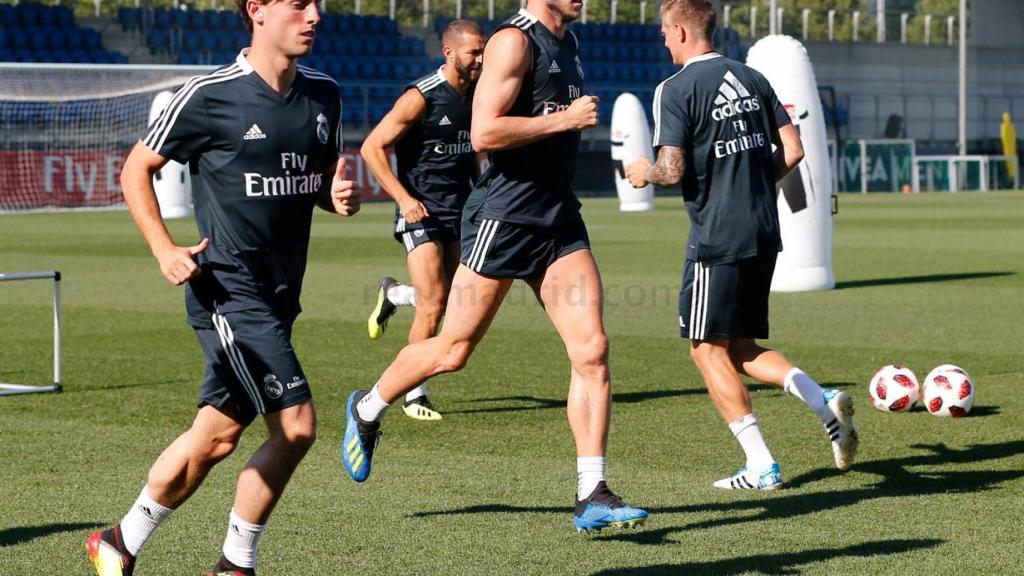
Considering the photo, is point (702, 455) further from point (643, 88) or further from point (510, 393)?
point (643, 88)

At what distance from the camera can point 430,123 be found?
9.57 meters

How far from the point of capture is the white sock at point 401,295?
10.3m

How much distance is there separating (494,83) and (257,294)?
168 centimetres

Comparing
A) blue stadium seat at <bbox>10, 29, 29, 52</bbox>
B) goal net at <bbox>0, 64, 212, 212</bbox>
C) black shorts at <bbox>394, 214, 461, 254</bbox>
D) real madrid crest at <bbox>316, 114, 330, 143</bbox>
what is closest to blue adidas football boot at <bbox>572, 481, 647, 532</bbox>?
real madrid crest at <bbox>316, 114, 330, 143</bbox>

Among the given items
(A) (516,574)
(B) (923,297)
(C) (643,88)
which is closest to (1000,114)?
(C) (643,88)

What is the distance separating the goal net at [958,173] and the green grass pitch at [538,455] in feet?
126

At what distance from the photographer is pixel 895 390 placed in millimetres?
9023

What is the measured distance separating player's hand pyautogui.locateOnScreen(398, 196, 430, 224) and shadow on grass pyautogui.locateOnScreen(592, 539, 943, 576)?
3.40m

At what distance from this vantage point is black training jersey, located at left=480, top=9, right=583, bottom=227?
6.49 meters

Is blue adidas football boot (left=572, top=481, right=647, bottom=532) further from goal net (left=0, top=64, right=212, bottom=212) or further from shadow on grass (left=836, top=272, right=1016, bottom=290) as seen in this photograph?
goal net (left=0, top=64, right=212, bottom=212)

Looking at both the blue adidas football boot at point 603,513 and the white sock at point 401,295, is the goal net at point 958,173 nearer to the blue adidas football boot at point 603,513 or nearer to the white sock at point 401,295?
the white sock at point 401,295

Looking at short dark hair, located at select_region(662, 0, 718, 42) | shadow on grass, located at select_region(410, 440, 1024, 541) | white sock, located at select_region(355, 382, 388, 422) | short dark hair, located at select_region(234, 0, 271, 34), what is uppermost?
short dark hair, located at select_region(662, 0, 718, 42)

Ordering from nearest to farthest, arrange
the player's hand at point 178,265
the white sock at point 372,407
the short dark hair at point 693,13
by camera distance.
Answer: the player's hand at point 178,265, the white sock at point 372,407, the short dark hair at point 693,13

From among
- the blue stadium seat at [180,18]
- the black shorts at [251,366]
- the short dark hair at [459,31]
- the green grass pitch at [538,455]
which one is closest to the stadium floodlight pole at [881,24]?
the blue stadium seat at [180,18]
